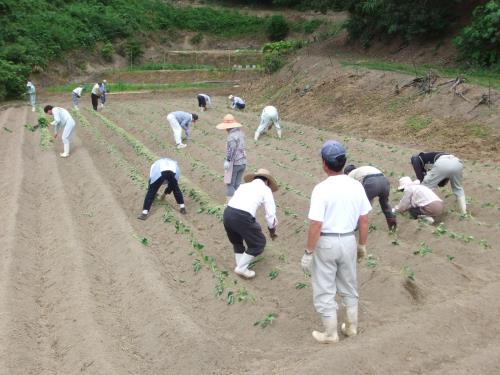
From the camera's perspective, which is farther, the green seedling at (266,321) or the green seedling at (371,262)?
the green seedling at (371,262)

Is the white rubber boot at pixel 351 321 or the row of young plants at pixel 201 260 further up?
the white rubber boot at pixel 351 321

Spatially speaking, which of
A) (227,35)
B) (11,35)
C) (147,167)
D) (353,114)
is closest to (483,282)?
(147,167)

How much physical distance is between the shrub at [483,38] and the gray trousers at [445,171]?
35.8 feet

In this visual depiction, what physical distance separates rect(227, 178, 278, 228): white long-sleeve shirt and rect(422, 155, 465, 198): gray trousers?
2.83 metres

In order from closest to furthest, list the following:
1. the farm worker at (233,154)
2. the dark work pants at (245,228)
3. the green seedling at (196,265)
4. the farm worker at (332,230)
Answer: the farm worker at (332,230) < the dark work pants at (245,228) < the green seedling at (196,265) < the farm worker at (233,154)

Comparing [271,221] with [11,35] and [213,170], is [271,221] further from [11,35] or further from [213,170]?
[11,35]

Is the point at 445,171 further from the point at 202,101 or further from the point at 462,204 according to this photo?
the point at 202,101

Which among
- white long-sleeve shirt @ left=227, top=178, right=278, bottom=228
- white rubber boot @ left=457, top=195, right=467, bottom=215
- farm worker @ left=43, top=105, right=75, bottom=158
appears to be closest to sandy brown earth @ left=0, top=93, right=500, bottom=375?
white rubber boot @ left=457, top=195, right=467, bottom=215

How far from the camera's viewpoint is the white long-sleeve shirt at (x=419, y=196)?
7426 millimetres

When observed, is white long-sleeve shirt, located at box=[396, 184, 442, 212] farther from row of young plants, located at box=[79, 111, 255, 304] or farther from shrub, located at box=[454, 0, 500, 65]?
shrub, located at box=[454, 0, 500, 65]

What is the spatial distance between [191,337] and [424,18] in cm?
1955

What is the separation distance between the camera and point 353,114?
1720 cm

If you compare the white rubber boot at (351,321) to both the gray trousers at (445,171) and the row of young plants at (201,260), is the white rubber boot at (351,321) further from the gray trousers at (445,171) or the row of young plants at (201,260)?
the gray trousers at (445,171)

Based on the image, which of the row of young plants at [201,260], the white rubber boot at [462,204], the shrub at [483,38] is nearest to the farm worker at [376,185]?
the white rubber boot at [462,204]
